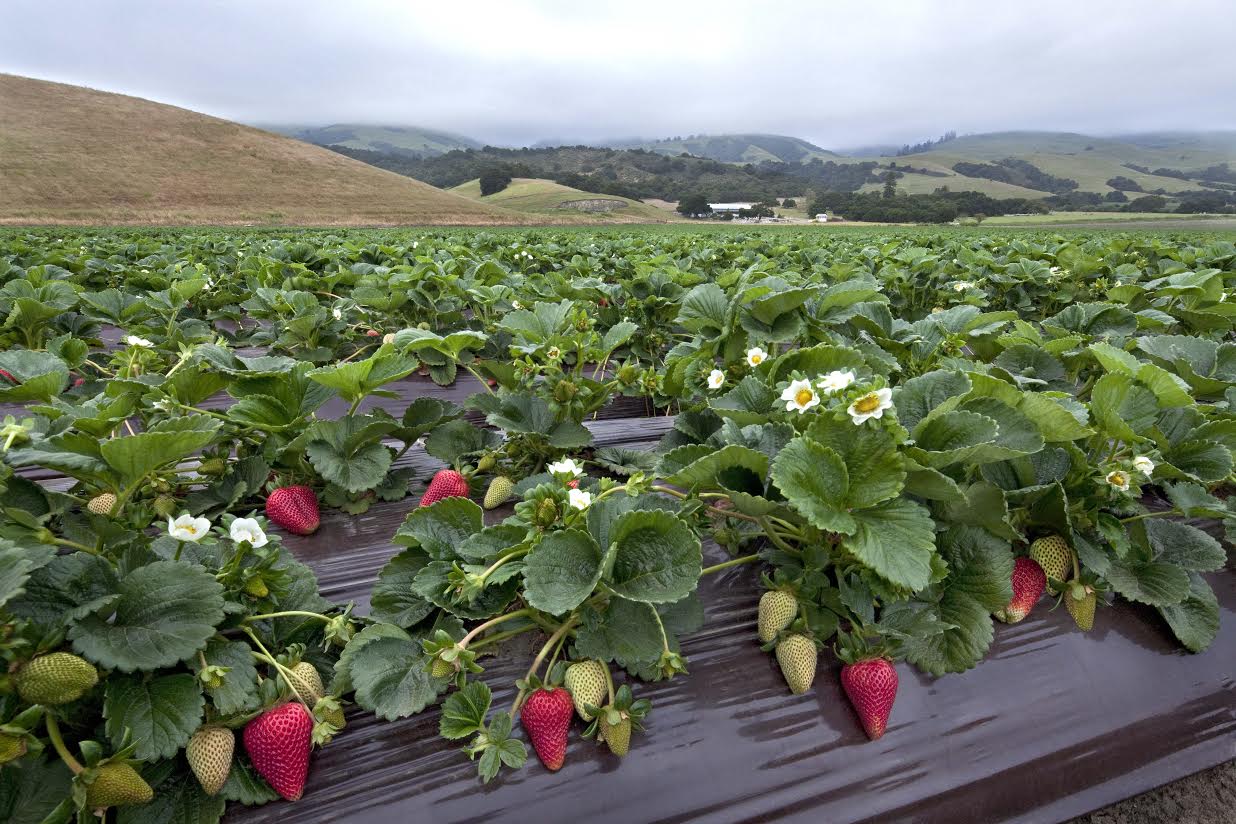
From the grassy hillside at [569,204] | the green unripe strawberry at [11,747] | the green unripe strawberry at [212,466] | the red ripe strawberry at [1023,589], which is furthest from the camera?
Answer: the grassy hillside at [569,204]

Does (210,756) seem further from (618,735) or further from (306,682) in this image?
(618,735)

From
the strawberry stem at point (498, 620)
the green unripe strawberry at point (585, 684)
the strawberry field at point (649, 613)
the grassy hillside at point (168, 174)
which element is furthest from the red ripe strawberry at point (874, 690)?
the grassy hillside at point (168, 174)

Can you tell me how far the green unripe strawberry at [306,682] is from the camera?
1263 mm

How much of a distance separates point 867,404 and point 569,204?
6656 centimetres

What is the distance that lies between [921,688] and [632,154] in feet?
435

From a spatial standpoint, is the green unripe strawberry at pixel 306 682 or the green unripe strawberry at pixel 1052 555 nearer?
the green unripe strawberry at pixel 306 682

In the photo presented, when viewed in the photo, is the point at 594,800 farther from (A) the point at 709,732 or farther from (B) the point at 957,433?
(B) the point at 957,433

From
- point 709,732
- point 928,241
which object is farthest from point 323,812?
point 928,241

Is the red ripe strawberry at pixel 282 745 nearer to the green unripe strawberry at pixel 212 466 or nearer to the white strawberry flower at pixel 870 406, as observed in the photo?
the green unripe strawberry at pixel 212 466

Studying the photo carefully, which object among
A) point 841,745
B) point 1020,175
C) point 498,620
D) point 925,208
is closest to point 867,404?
point 841,745

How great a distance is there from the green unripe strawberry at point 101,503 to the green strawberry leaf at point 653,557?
56.1 inches

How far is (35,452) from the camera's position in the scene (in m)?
1.26

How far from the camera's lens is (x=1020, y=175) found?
394ft

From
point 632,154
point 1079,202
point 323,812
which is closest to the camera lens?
point 323,812
